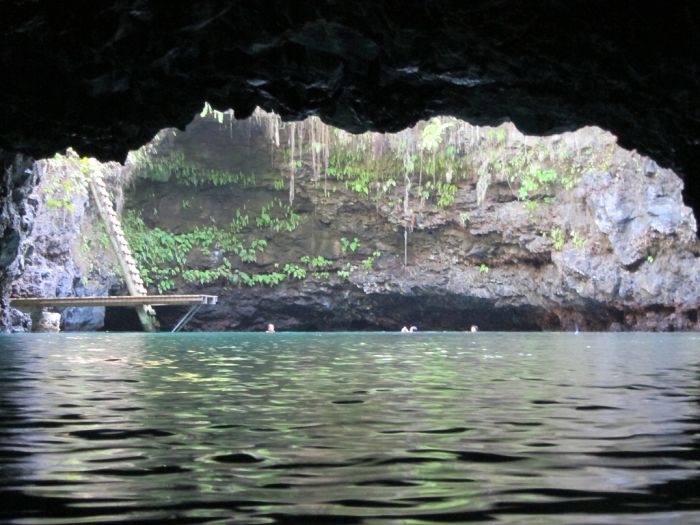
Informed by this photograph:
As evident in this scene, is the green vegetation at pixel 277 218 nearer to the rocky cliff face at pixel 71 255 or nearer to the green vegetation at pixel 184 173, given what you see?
the green vegetation at pixel 184 173

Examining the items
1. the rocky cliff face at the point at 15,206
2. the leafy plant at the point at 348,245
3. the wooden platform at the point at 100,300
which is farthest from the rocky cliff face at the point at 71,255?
the leafy plant at the point at 348,245

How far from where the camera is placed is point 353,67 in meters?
9.39

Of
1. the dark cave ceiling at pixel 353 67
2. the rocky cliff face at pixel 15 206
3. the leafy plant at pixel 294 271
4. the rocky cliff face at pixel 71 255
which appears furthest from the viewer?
the leafy plant at pixel 294 271

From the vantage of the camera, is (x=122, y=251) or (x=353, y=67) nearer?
(x=353, y=67)

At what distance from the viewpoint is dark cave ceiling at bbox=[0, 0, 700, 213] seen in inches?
285

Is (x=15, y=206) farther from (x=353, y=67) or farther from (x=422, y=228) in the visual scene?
(x=422, y=228)

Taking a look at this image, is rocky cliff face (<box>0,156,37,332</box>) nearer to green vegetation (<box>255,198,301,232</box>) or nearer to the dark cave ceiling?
the dark cave ceiling

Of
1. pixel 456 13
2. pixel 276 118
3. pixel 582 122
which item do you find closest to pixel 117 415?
pixel 456 13

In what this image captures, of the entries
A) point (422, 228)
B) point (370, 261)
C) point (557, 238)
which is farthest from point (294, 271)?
point (557, 238)

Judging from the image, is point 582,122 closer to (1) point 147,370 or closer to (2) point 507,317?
(1) point 147,370

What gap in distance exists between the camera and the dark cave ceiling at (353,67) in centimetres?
723

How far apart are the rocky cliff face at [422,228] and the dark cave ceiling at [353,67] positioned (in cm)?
1603

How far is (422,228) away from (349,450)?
2681 cm

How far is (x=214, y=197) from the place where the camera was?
3177 cm
